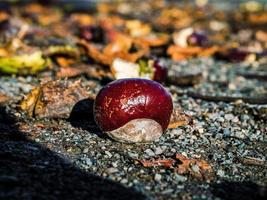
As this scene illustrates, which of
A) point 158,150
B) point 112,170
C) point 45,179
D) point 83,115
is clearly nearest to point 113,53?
point 83,115

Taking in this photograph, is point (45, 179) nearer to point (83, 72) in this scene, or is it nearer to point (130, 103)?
point (130, 103)

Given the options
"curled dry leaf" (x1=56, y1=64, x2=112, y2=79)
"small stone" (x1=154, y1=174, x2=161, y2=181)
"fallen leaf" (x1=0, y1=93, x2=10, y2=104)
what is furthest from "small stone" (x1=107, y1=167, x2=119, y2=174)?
"curled dry leaf" (x1=56, y1=64, x2=112, y2=79)

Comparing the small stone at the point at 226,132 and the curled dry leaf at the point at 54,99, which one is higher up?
the curled dry leaf at the point at 54,99

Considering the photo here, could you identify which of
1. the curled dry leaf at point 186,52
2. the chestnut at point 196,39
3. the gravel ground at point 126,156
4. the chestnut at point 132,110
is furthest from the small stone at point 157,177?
the chestnut at point 196,39

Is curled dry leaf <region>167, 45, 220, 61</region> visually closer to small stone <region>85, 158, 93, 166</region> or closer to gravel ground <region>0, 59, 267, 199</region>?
gravel ground <region>0, 59, 267, 199</region>

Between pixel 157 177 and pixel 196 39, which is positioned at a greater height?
pixel 196 39

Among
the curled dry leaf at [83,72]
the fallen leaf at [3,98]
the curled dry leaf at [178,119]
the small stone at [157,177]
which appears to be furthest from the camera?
the curled dry leaf at [83,72]

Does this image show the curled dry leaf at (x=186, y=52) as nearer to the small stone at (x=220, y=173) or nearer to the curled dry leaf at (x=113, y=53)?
the curled dry leaf at (x=113, y=53)
